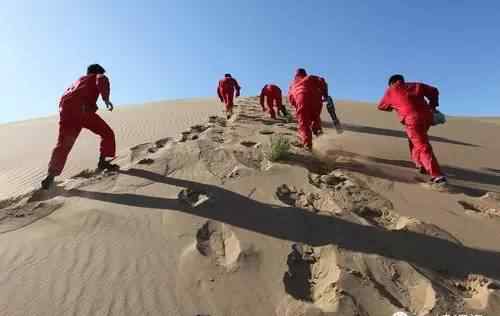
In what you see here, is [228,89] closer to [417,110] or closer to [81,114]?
[81,114]

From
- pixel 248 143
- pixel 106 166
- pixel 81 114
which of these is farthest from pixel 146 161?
pixel 248 143

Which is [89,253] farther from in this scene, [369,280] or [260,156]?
[260,156]

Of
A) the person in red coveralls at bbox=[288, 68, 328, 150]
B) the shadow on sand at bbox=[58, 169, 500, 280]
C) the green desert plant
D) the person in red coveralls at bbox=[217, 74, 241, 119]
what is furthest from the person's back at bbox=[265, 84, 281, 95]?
the shadow on sand at bbox=[58, 169, 500, 280]

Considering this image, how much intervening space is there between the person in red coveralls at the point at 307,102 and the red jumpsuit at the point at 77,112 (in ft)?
8.02

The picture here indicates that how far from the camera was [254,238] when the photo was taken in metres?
3.21

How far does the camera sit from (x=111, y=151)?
5.20 metres

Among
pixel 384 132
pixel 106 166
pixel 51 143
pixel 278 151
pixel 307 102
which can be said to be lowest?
pixel 51 143

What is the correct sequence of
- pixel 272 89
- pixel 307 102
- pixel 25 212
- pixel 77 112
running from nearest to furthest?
pixel 25 212
pixel 77 112
pixel 307 102
pixel 272 89

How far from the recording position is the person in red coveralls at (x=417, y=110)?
4.34 metres

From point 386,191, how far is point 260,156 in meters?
1.64

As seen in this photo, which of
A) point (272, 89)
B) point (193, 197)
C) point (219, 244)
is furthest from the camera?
point (272, 89)

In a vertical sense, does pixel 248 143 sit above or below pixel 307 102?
below

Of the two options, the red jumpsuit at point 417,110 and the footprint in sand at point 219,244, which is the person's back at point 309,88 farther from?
the footprint in sand at point 219,244

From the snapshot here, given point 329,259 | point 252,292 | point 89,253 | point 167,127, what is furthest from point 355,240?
point 167,127
